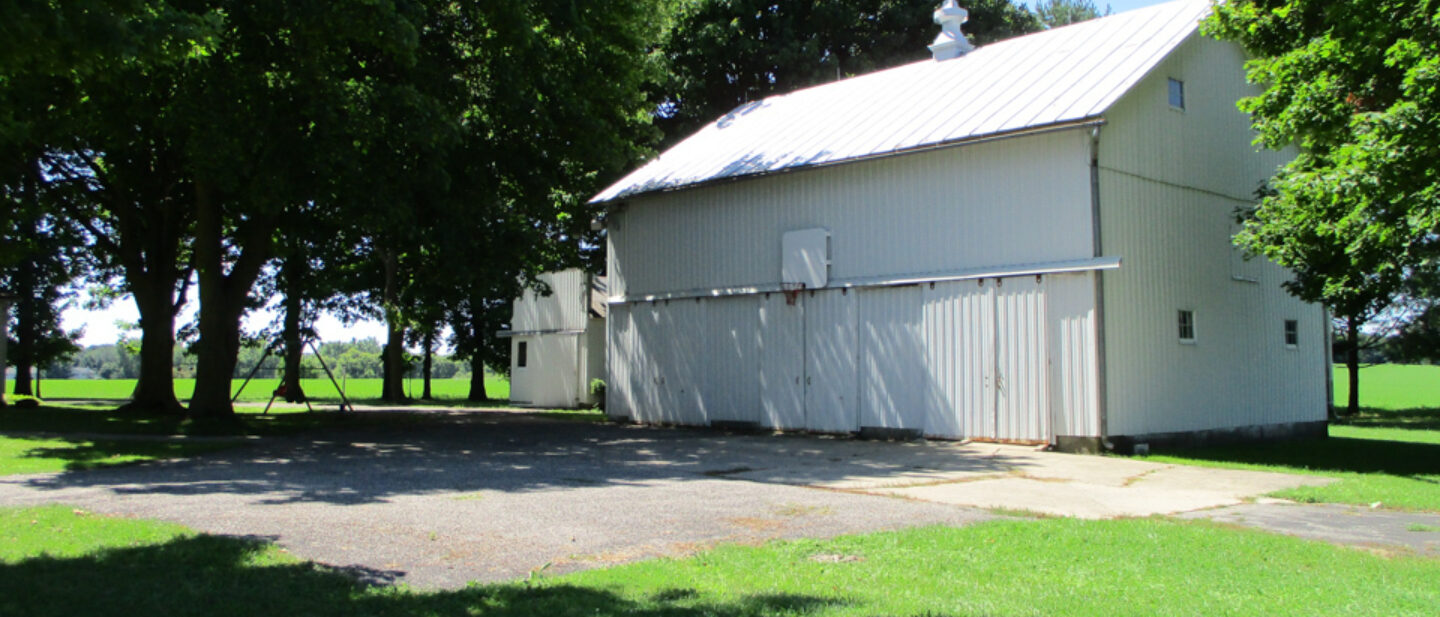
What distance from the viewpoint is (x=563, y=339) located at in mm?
33406

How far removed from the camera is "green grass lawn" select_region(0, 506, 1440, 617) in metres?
5.54

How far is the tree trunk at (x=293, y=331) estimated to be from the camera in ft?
93.7

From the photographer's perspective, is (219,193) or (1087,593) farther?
(219,193)

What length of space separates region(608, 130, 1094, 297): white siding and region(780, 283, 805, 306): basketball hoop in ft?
1.24

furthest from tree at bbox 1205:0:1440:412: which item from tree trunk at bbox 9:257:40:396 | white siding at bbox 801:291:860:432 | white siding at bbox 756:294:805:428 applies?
tree trunk at bbox 9:257:40:396

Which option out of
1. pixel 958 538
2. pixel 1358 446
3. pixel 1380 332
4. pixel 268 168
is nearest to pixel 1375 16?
pixel 1358 446

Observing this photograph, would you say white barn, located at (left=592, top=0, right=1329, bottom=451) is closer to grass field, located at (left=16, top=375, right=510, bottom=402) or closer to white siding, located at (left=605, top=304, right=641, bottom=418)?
white siding, located at (left=605, top=304, right=641, bottom=418)

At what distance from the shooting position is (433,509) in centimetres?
924

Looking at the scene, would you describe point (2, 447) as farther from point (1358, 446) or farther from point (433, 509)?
point (1358, 446)

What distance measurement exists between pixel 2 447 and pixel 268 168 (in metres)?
5.80

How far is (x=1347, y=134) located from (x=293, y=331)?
3185 centimetres

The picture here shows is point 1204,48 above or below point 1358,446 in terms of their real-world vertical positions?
above

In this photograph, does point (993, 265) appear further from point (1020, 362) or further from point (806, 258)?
point (806, 258)

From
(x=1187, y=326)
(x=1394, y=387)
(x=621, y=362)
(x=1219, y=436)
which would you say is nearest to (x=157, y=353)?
(x=621, y=362)
